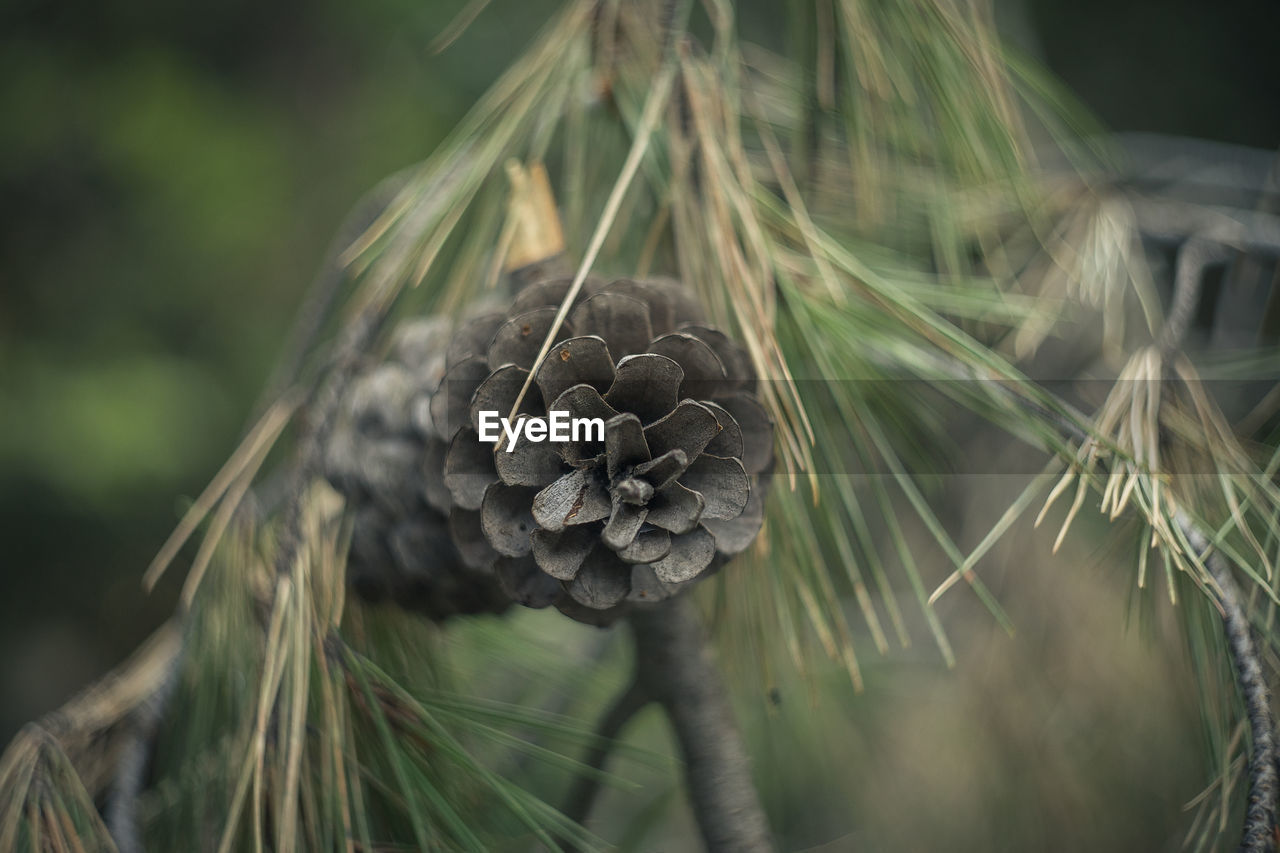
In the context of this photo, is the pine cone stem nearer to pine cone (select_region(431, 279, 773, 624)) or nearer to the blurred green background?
pine cone (select_region(431, 279, 773, 624))

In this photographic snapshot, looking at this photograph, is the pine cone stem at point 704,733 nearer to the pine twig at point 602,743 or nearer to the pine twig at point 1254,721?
the pine twig at point 602,743

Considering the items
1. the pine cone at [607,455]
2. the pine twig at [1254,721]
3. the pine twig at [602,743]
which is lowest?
the pine twig at [602,743]

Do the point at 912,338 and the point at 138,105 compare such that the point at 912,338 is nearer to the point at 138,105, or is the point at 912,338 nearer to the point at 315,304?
the point at 315,304

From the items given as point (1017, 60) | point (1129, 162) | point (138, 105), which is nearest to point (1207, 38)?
point (1129, 162)

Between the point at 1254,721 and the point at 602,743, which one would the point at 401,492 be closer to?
the point at 602,743

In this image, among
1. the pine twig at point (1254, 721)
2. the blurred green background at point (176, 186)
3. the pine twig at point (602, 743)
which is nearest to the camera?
the pine twig at point (1254, 721)

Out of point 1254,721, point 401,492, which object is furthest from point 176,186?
point 1254,721

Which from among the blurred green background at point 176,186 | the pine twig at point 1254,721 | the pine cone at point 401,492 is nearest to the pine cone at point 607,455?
the pine cone at point 401,492
